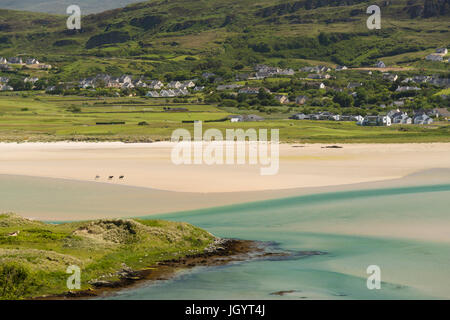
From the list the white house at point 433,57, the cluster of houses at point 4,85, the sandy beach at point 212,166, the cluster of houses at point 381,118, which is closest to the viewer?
the sandy beach at point 212,166

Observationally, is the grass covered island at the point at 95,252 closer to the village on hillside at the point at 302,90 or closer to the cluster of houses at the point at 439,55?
the village on hillside at the point at 302,90

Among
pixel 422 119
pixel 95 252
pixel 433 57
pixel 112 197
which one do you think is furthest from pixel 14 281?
pixel 433 57

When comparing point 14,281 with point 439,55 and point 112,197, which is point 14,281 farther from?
point 439,55

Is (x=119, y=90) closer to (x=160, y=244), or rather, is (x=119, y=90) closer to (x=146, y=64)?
(x=146, y=64)

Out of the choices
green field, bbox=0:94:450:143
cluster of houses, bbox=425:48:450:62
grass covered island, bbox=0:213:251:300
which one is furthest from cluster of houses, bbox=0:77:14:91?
grass covered island, bbox=0:213:251:300

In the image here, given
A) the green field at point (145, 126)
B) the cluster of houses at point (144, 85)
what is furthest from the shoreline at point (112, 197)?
the cluster of houses at point (144, 85)

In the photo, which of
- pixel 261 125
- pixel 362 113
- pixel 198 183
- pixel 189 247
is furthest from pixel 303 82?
pixel 189 247
